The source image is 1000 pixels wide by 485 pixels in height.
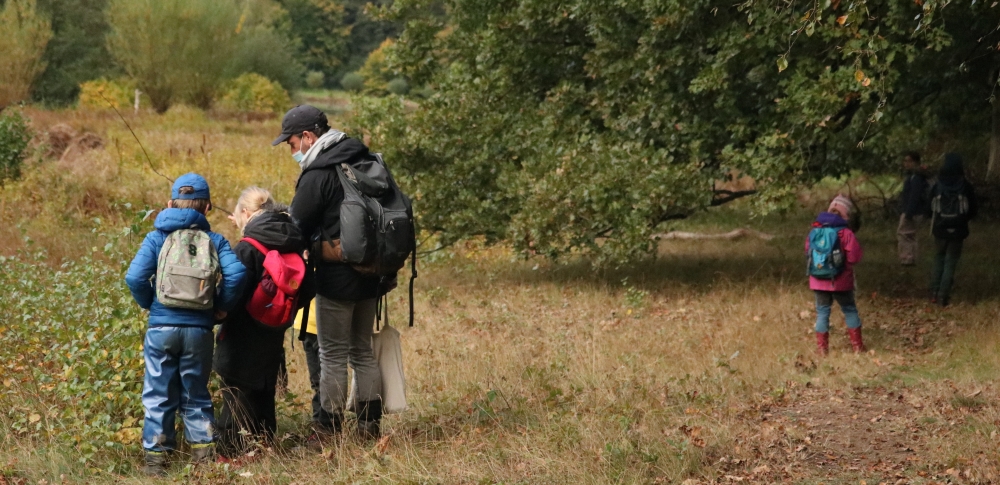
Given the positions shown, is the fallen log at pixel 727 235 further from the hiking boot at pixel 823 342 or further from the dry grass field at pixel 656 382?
the hiking boot at pixel 823 342

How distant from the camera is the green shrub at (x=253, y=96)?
147 feet

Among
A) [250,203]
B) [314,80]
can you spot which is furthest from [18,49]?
[314,80]

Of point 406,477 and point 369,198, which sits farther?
point 369,198

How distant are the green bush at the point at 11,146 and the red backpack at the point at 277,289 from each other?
1559 centimetres

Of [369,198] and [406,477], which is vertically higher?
[369,198]

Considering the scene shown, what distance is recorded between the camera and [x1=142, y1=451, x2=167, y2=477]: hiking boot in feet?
18.2

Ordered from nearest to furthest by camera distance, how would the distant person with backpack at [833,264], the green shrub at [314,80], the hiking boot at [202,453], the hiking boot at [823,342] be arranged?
1. the hiking boot at [202,453]
2. the distant person with backpack at [833,264]
3. the hiking boot at [823,342]
4. the green shrub at [314,80]

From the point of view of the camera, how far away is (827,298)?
31.0ft

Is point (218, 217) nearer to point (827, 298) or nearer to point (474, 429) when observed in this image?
point (827, 298)

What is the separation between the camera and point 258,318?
5.62m

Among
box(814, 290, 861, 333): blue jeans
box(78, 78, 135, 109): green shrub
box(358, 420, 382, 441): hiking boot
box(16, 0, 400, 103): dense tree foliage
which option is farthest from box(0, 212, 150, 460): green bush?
box(78, 78, 135, 109): green shrub

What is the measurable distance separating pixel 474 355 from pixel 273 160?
17030 millimetres

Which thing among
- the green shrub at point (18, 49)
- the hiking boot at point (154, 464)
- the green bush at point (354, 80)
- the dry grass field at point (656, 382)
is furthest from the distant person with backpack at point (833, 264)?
the green bush at point (354, 80)

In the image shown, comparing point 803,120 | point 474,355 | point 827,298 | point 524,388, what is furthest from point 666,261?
point 524,388
